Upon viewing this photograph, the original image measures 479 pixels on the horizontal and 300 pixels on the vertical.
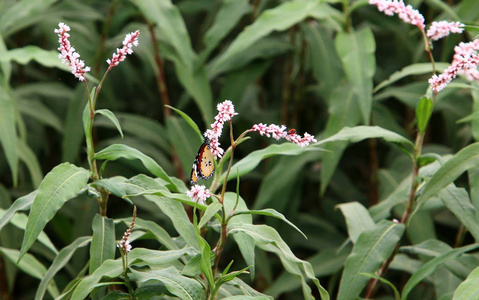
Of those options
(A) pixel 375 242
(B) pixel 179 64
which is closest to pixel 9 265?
(B) pixel 179 64

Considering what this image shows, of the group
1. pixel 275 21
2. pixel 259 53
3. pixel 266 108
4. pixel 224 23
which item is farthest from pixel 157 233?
pixel 266 108

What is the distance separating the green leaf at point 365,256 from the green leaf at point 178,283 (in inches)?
12.2

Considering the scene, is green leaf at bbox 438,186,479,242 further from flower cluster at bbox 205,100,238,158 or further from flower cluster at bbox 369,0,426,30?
flower cluster at bbox 205,100,238,158

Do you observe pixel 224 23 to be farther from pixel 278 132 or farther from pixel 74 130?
pixel 278 132

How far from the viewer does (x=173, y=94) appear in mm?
2273

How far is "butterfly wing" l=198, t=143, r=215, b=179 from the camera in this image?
903 millimetres

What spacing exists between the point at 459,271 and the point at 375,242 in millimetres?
194

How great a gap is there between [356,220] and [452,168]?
28cm

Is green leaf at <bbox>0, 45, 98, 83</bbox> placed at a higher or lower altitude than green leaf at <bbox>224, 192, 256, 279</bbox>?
higher

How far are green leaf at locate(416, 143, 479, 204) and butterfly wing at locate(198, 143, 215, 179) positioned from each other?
38 cm

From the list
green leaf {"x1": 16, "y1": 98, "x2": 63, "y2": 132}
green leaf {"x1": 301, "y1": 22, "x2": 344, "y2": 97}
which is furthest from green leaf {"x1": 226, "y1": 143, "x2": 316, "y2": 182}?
green leaf {"x1": 16, "y1": 98, "x2": 63, "y2": 132}

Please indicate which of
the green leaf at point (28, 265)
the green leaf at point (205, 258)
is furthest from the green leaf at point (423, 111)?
the green leaf at point (28, 265)

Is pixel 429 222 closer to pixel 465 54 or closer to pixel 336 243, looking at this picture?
pixel 336 243

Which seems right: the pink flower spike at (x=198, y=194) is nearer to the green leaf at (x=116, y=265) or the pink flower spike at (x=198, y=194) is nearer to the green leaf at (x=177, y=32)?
the green leaf at (x=116, y=265)
